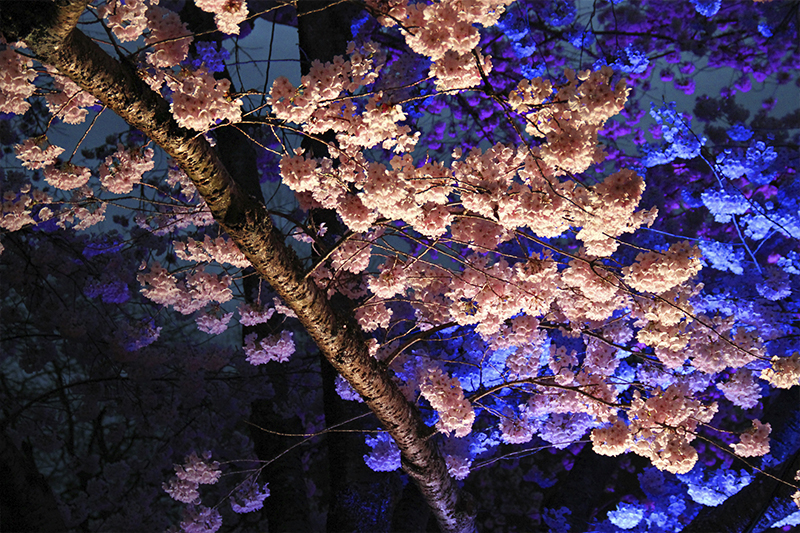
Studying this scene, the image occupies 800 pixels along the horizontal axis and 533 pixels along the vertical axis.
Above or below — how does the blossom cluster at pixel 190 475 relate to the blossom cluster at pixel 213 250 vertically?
below

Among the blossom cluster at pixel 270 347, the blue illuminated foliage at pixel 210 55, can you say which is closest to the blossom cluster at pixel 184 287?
the blossom cluster at pixel 270 347

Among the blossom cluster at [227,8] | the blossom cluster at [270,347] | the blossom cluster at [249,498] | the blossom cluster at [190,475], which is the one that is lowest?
the blossom cluster at [249,498]

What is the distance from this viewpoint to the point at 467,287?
3.51 meters

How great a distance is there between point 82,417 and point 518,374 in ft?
19.6

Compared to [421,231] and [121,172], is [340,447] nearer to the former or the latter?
[421,231]

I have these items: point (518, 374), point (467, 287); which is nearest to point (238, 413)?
point (518, 374)

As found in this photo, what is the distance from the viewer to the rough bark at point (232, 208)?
1.83 metres

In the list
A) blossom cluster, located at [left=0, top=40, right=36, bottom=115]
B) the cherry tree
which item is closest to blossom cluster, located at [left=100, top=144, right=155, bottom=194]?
the cherry tree

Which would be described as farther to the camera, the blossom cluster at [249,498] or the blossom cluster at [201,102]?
the blossom cluster at [249,498]

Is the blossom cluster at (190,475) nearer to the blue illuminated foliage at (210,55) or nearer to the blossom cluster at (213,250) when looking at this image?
the blossom cluster at (213,250)

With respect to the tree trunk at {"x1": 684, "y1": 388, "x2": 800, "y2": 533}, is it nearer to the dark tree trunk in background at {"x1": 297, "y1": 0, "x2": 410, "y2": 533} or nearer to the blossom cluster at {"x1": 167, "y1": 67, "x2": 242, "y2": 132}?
the dark tree trunk in background at {"x1": 297, "y1": 0, "x2": 410, "y2": 533}

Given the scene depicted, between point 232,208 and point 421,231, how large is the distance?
103cm

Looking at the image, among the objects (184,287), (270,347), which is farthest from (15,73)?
(270,347)

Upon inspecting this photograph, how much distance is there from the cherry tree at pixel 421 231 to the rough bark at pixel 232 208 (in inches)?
0.4
